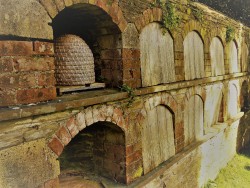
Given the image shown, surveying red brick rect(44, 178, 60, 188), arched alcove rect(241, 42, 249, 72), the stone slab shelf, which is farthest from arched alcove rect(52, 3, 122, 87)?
arched alcove rect(241, 42, 249, 72)

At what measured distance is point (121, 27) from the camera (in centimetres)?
376

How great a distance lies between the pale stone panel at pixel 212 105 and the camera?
6832 millimetres

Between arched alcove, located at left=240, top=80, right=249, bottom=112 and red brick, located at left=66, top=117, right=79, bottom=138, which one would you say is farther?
arched alcove, located at left=240, top=80, right=249, bottom=112

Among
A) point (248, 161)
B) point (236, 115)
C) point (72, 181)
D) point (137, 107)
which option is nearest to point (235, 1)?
point (236, 115)

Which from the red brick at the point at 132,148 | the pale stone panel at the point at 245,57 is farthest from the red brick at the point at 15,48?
the pale stone panel at the point at 245,57

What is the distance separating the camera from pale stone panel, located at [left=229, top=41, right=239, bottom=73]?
26.9ft

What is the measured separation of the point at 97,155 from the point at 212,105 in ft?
13.9

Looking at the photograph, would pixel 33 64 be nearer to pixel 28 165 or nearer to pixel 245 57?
pixel 28 165

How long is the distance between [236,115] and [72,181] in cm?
691

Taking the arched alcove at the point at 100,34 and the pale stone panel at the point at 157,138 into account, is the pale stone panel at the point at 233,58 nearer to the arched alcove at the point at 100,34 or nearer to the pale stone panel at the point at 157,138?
the pale stone panel at the point at 157,138

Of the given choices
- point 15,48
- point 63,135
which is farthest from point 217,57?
point 15,48

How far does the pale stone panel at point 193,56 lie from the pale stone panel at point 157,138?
1249 mm

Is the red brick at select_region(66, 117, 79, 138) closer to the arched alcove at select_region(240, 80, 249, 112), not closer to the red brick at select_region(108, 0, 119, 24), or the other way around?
the red brick at select_region(108, 0, 119, 24)

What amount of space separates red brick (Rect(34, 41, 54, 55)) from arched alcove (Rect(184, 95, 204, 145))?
12.3 ft
